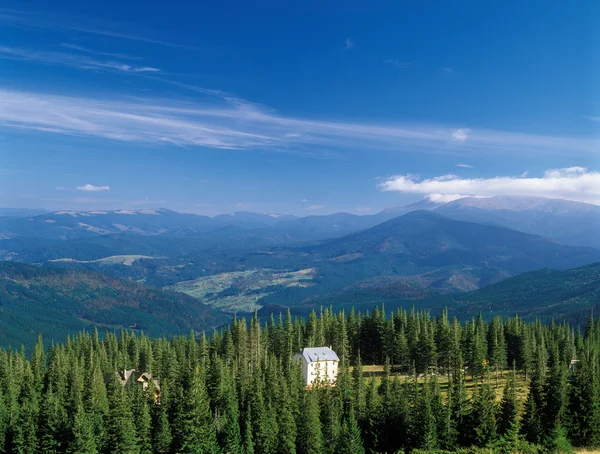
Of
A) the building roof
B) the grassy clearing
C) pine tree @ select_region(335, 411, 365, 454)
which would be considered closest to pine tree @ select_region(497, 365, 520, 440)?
the grassy clearing

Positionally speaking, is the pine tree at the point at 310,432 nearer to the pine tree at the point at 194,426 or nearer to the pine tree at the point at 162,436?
the pine tree at the point at 194,426

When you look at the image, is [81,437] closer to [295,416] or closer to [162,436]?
[162,436]

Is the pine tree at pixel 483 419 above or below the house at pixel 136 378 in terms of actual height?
above

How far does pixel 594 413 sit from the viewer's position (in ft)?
242

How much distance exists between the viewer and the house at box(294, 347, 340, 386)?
108 metres

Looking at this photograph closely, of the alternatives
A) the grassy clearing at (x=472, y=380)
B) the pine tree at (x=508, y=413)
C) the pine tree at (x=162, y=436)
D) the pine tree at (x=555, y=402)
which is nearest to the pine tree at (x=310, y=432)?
the pine tree at (x=162, y=436)

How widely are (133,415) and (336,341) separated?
57484 millimetres

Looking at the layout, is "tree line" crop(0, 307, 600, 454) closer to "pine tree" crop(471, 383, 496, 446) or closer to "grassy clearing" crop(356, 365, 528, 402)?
"pine tree" crop(471, 383, 496, 446)

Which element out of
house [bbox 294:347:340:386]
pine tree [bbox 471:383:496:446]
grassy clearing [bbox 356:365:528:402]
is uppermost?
pine tree [bbox 471:383:496:446]

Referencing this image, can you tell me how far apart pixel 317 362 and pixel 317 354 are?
4.65 metres

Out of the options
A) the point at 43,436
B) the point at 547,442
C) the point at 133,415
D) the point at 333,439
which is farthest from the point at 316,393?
the point at 43,436

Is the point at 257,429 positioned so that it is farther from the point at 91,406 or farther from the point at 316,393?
the point at 91,406

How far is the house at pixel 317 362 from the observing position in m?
108

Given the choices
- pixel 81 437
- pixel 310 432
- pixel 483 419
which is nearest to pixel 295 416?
pixel 310 432
